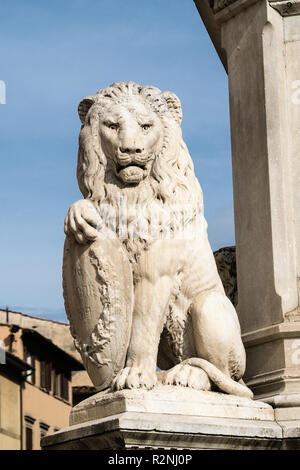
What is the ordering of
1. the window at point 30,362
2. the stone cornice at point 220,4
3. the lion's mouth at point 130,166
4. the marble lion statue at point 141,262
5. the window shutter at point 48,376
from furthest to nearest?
the window shutter at point 48,376, the window at point 30,362, the stone cornice at point 220,4, the lion's mouth at point 130,166, the marble lion statue at point 141,262

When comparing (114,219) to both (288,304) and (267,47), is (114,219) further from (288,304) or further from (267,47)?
(267,47)

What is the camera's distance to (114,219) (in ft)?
24.5

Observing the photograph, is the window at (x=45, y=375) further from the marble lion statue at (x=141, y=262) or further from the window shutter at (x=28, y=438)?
the marble lion statue at (x=141, y=262)

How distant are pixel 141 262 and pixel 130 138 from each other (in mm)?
796

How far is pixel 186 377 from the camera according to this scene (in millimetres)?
7281

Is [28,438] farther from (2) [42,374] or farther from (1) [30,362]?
(2) [42,374]

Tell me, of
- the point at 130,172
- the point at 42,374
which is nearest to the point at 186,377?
the point at 130,172

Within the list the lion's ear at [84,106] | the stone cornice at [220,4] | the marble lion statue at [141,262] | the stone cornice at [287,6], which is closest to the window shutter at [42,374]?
the stone cornice at [220,4]

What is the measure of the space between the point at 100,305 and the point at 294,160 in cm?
215

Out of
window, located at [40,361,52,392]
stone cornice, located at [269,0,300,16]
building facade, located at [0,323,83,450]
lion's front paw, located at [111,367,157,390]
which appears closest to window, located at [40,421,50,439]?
building facade, located at [0,323,83,450]

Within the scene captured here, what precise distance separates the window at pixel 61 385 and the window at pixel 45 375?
1.70 feet

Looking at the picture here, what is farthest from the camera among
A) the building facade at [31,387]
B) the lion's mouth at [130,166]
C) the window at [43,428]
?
the window at [43,428]

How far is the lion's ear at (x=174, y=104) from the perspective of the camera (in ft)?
25.6
